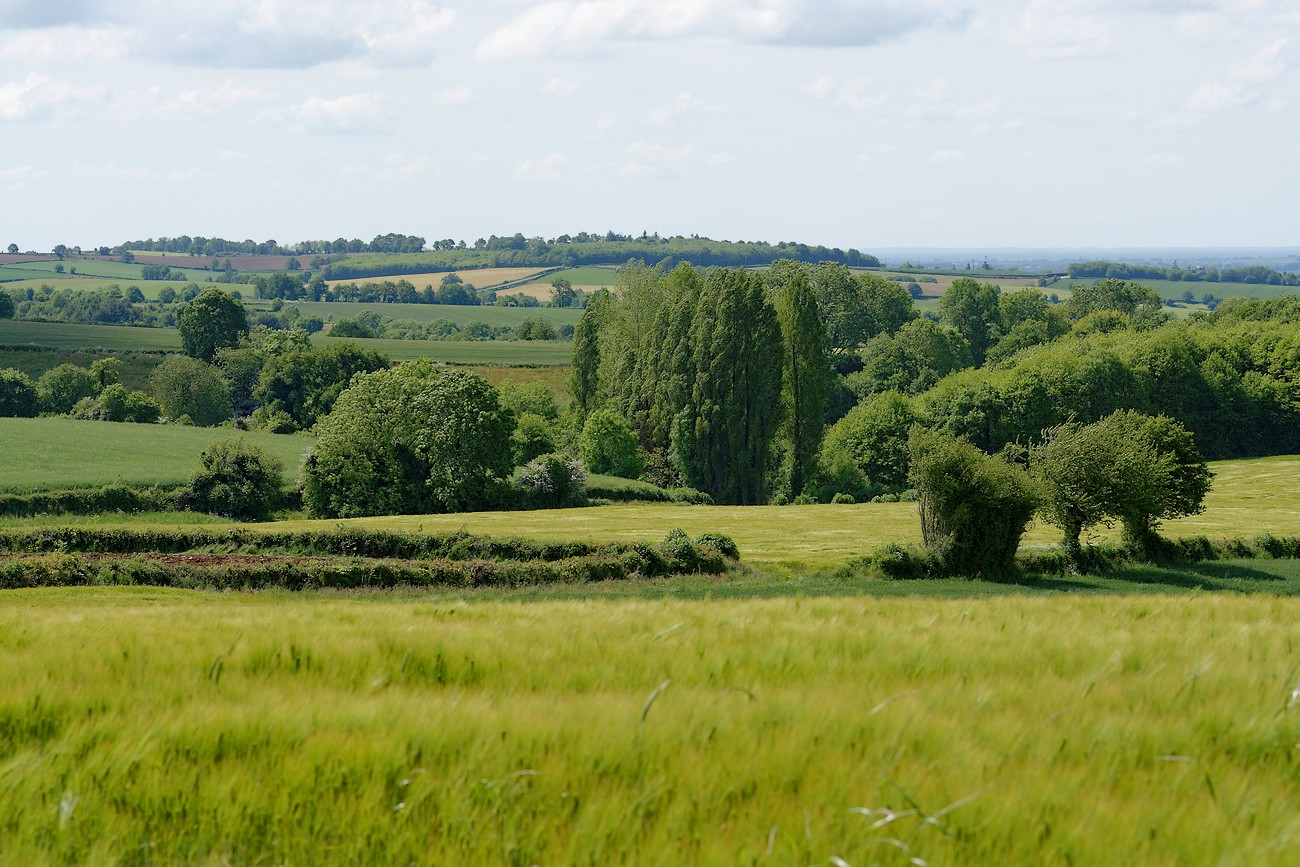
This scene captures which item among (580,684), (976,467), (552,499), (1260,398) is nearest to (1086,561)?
(976,467)

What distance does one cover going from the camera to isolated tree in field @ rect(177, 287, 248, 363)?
133375 mm

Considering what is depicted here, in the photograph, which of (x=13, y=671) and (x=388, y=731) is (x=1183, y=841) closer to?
(x=388, y=731)

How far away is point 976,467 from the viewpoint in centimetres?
4053

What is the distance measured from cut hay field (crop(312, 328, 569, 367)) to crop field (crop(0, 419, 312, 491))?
4630 cm

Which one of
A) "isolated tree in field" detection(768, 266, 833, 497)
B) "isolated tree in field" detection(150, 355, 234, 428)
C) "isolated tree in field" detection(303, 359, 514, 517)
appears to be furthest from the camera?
"isolated tree in field" detection(150, 355, 234, 428)

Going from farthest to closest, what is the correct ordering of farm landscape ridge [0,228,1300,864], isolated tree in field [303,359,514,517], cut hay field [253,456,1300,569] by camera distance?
isolated tree in field [303,359,514,517] → cut hay field [253,456,1300,569] → farm landscape ridge [0,228,1300,864]

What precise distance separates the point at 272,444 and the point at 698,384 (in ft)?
121

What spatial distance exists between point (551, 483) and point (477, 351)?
88.9 metres

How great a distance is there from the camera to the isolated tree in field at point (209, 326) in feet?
438

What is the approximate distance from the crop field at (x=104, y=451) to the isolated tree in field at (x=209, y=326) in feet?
118

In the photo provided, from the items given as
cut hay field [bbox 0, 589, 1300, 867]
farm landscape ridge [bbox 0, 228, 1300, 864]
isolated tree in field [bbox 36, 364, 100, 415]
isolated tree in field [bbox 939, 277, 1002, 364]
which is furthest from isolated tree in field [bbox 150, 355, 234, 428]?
cut hay field [bbox 0, 589, 1300, 867]

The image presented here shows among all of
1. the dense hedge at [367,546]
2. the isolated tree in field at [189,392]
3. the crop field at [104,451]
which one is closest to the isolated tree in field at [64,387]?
the isolated tree in field at [189,392]

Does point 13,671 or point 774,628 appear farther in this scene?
point 774,628

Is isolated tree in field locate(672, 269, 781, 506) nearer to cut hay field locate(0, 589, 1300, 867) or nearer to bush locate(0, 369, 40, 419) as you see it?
bush locate(0, 369, 40, 419)
